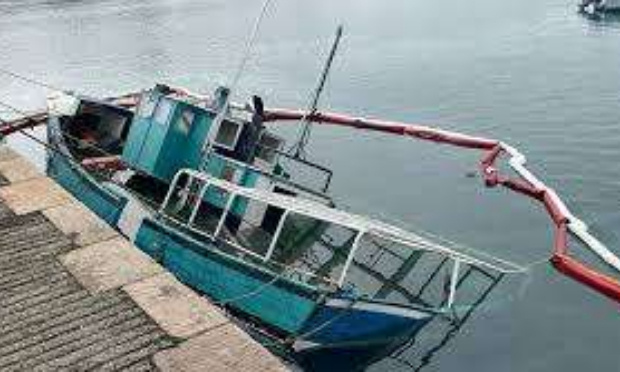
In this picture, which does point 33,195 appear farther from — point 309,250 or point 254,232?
point 309,250

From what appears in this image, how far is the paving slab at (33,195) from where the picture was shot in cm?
1536

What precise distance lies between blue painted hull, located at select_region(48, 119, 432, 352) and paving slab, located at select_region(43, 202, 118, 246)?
15.4 feet

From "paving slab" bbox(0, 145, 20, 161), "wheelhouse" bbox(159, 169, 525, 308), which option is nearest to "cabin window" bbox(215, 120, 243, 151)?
"wheelhouse" bbox(159, 169, 525, 308)

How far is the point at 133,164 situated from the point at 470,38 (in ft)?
145

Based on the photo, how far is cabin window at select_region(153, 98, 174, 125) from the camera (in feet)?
Answer: 75.7

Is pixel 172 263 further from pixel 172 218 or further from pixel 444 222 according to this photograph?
pixel 444 222

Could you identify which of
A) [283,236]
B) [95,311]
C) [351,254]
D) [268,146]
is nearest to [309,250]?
[283,236]

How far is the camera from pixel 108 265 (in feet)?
42.3

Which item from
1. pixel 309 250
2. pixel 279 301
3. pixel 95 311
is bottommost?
pixel 279 301

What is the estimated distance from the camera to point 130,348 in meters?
10.8

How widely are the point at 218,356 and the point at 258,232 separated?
11072mm

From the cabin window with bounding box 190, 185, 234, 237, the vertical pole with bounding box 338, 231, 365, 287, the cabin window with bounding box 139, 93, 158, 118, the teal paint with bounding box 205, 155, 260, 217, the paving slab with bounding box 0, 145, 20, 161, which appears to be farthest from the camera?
the cabin window with bounding box 139, 93, 158, 118

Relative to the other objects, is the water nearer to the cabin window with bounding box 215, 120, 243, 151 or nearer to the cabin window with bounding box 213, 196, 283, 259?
the cabin window with bounding box 213, 196, 283, 259

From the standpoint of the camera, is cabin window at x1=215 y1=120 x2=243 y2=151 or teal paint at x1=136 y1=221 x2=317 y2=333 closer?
teal paint at x1=136 y1=221 x2=317 y2=333
